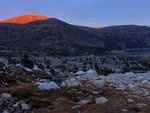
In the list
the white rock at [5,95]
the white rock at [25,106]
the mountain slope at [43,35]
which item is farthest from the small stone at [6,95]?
the mountain slope at [43,35]

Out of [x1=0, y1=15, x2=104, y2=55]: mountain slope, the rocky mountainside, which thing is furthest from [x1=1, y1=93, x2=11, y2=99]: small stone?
[x1=0, y1=15, x2=104, y2=55]: mountain slope

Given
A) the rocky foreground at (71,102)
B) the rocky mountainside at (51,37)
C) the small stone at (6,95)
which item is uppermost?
the rocky mountainside at (51,37)

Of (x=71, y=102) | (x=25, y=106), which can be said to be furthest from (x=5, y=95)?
(x=71, y=102)

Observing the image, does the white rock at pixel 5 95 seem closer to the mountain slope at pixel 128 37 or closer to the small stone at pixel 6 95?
the small stone at pixel 6 95

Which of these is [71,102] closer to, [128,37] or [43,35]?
[43,35]

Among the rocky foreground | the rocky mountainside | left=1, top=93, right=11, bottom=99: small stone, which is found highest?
the rocky mountainside

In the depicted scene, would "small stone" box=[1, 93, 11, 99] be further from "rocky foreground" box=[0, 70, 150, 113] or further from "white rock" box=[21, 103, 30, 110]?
"white rock" box=[21, 103, 30, 110]

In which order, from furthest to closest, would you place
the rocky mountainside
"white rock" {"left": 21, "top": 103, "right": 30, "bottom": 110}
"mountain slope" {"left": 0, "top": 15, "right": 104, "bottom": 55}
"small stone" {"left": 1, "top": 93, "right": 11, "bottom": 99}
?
"mountain slope" {"left": 0, "top": 15, "right": 104, "bottom": 55} → the rocky mountainside → "small stone" {"left": 1, "top": 93, "right": 11, "bottom": 99} → "white rock" {"left": 21, "top": 103, "right": 30, "bottom": 110}

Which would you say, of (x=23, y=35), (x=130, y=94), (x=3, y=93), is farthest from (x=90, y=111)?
(x=23, y=35)

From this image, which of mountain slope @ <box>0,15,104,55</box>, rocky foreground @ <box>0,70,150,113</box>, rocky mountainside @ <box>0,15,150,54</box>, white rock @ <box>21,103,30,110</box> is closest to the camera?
rocky foreground @ <box>0,70,150,113</box>

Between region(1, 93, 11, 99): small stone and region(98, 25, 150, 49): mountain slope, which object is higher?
region(98, 25, 150, 49): mountain slope

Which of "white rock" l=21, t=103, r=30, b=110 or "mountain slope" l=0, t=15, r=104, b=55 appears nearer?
"white rock" l=21, t=103, r=30, b=110

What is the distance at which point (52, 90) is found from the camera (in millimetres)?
8352

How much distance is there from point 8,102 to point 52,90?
2.57m
